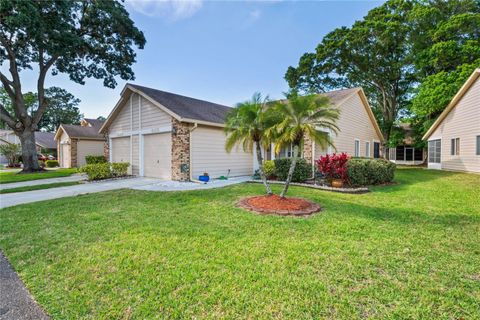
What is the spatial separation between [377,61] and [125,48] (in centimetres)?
2428

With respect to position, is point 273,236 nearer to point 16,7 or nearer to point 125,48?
point 16,7

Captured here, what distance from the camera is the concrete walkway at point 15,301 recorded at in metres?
2.49

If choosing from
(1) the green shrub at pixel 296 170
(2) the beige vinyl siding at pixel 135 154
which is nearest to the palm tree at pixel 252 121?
(1) the green shrub at pixel 296 170

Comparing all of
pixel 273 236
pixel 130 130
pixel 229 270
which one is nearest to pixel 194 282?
pixel 229 270

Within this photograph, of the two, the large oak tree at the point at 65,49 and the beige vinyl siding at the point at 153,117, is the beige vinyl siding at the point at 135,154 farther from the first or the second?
the large oak tree at the point at 65,49

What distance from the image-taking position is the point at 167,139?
11.8 m

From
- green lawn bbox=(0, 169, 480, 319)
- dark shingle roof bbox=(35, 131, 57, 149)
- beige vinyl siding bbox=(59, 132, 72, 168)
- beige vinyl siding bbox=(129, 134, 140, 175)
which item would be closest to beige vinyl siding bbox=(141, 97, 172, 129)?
beige vinyl siding bbox=(129, 134, 140, 175)

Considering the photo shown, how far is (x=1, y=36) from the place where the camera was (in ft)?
49.5

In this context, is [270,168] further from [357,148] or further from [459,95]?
[459,95]

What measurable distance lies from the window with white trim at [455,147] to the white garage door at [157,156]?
18.6 m

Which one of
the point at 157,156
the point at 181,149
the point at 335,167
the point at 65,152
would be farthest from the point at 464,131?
the point at 65,152

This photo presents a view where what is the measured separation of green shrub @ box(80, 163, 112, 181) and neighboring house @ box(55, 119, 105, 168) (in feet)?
42.4

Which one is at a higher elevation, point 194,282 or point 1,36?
point 1,36

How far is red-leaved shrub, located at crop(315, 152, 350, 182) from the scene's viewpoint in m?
9.69
